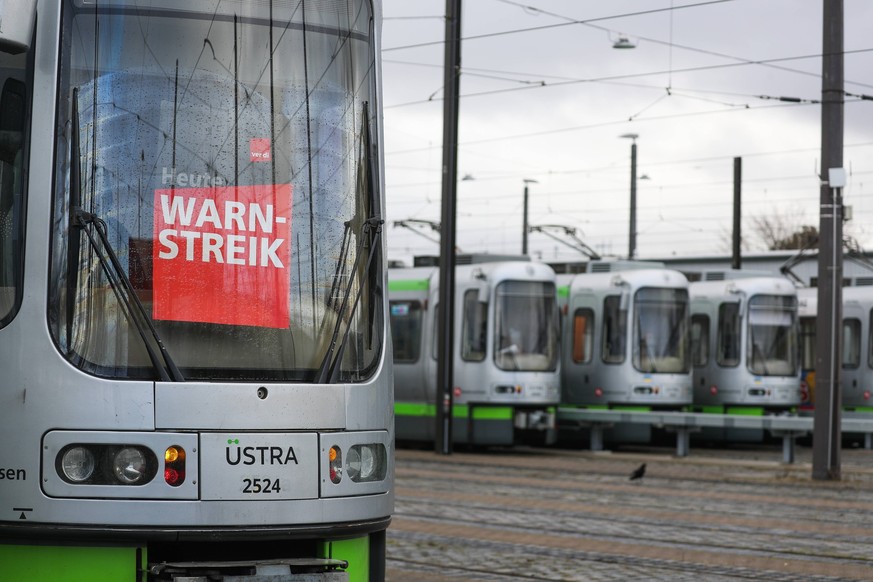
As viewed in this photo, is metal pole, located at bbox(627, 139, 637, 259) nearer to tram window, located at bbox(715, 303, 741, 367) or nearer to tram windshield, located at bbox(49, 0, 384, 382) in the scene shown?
tram window, located at bbox(715, 303, 741, 367)

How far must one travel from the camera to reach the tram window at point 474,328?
24891 mm

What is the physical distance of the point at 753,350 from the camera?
1086 inches

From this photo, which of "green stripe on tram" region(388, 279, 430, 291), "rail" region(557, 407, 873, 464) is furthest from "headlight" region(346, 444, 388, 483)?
"green stripe on tram" region(388, 279, 430, 291)

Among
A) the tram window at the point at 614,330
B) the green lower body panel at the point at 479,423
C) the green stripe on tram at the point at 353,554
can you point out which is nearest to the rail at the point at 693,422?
the tram window at the point at 614,330

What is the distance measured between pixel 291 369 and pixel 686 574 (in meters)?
5.78

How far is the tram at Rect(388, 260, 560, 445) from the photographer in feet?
81.3

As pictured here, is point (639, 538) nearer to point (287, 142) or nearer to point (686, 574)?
point (686, 574)

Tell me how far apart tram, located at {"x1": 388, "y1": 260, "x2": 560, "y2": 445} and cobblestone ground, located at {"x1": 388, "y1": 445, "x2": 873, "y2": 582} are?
44.6 inches

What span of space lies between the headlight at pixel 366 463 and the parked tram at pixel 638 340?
2048 centimetres

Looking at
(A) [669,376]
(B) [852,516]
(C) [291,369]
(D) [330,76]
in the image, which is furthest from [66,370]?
(A) [669,376]

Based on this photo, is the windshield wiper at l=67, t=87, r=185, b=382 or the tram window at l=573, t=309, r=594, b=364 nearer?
the windshield wiper at l=67, t=87, r=185, b=382

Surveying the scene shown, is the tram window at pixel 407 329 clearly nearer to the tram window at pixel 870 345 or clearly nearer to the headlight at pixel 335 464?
the tram window at pixel 870 345

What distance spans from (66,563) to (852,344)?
25147 mm

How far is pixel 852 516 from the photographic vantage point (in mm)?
15695
